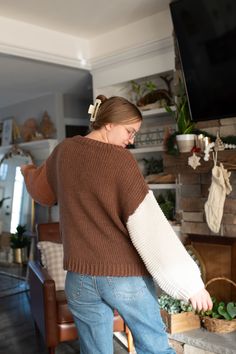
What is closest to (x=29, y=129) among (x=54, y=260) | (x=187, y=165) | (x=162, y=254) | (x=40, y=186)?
(x=54, y=260)

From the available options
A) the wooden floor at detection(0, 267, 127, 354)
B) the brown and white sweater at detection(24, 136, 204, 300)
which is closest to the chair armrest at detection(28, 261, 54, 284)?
the wooden floor at detection(0, 267, 127, 354)

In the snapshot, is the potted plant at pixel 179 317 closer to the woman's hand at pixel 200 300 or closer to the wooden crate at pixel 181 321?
the wooden crate at pixel 181 321

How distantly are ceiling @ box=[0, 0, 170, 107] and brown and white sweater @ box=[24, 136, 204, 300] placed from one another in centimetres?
182

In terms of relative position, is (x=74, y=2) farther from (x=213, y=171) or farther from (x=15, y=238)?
(x=15, y=238)

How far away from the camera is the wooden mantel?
232 centimetres

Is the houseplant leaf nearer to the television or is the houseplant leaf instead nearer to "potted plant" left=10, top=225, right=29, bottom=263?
the television

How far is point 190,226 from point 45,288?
1.07m

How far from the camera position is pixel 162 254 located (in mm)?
1086

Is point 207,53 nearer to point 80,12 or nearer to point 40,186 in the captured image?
point 80,12

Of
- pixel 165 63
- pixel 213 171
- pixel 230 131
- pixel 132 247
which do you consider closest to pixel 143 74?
pixel 165 63

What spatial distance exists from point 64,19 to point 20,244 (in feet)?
8.93

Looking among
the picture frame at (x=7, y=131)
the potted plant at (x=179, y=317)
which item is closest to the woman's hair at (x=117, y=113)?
the potted plant at (x=179, y=317)

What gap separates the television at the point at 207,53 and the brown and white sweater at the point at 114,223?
150cm

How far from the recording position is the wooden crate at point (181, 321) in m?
2.44
